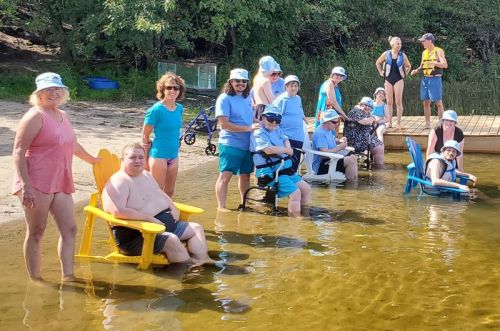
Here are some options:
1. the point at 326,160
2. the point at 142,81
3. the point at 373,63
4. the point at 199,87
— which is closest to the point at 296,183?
the point at 326,160

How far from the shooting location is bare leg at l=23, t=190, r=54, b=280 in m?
4.99

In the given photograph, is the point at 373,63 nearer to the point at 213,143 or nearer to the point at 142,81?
the point at 142,81

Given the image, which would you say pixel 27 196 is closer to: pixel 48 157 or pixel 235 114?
pixel 48 157

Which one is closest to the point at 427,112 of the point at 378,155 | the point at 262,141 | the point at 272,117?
the point at 378,155

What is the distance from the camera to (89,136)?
1187 cm

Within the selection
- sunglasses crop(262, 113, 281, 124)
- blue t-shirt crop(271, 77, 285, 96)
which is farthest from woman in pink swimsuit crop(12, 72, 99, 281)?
blue t-shirt crop(271, 77, 285, 96)

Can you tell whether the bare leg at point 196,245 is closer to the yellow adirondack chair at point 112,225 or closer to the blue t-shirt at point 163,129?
the yellow adirondack chair at point 112,225

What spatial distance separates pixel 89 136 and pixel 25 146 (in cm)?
715

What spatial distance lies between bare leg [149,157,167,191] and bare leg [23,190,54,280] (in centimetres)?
165

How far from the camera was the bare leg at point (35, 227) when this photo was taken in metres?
4.99

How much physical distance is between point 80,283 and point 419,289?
2597 mm

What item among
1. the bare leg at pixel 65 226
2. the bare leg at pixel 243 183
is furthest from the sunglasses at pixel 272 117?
the bare leg at pixel 65 226

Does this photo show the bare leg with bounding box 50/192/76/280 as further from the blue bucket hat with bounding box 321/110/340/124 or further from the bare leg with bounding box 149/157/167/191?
the blue bucket hat with bounding box 321/110/340/124

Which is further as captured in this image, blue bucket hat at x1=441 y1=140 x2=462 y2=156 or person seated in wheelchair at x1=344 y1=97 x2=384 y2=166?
person seated in wheelchair at x1=344 y1=97 x2=384 y2=166
